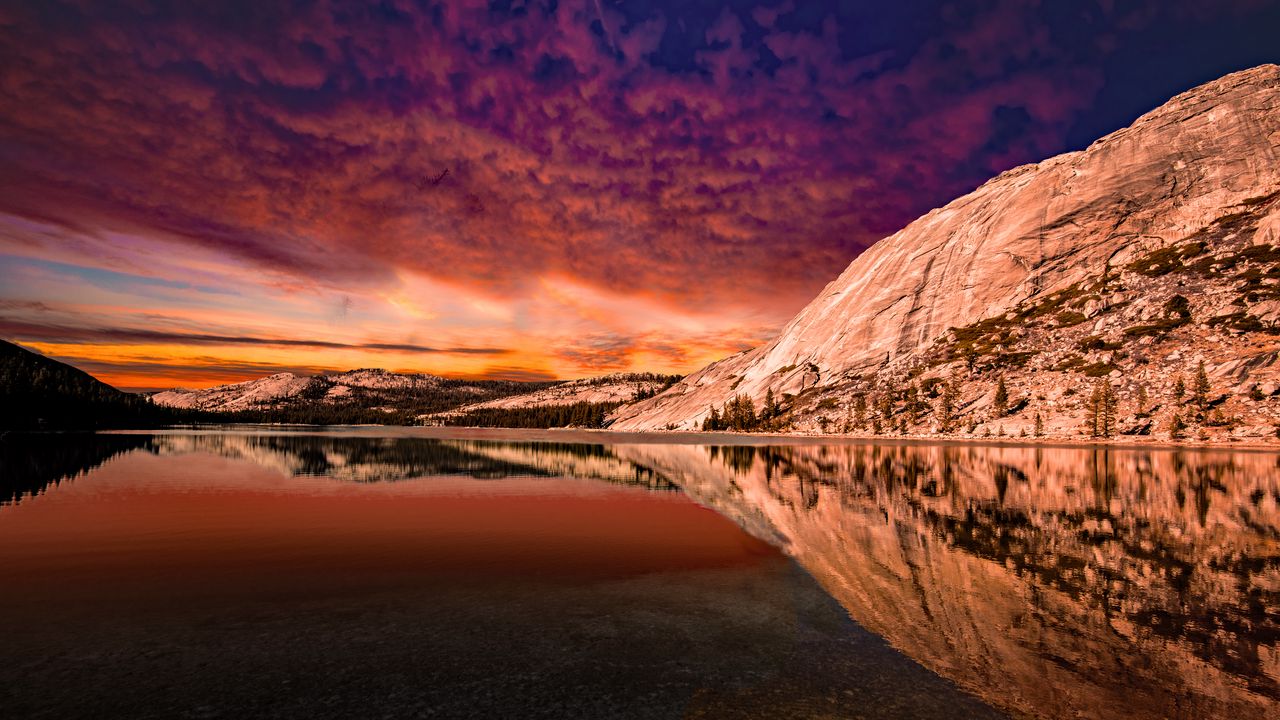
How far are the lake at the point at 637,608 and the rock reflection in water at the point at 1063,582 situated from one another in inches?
3.7

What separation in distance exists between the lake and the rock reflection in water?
93 mm

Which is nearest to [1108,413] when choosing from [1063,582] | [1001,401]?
[1001,401]

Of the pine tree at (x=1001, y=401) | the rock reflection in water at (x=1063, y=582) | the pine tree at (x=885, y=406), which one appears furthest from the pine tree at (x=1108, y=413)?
the rock reflection in water at (x=1063, y=582)

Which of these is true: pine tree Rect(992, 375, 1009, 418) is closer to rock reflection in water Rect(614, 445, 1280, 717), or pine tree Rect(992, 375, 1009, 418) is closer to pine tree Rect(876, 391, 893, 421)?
pine tree Rect(876, 391, 893, 421)

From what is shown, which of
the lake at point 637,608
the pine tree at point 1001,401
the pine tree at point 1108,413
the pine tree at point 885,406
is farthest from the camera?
the pine tree at point 885,406

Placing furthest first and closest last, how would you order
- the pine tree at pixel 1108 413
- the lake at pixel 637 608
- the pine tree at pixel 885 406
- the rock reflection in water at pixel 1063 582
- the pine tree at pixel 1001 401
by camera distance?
the pine tree at pixel 885 406 → the pine tree at pixel 1001 401 → the pine tree at pixel 1108 413 → the rock reflection in water at pixel 1063 582 → the lake at pixel 637 608

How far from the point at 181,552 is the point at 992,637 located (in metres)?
25.2

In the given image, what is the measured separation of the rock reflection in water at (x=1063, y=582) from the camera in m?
10.8

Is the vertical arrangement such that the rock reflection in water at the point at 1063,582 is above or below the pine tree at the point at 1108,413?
below

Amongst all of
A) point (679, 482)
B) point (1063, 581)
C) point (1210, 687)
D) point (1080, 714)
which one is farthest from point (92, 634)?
point (679, 482)

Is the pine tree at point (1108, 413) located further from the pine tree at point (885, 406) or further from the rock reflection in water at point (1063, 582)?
the rock reflection in water at point (1063, 582)

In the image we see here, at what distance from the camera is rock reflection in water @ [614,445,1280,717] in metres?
10.8

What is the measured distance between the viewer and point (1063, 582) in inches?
689

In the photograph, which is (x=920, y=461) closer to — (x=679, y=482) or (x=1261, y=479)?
(x=1261, y=479)
